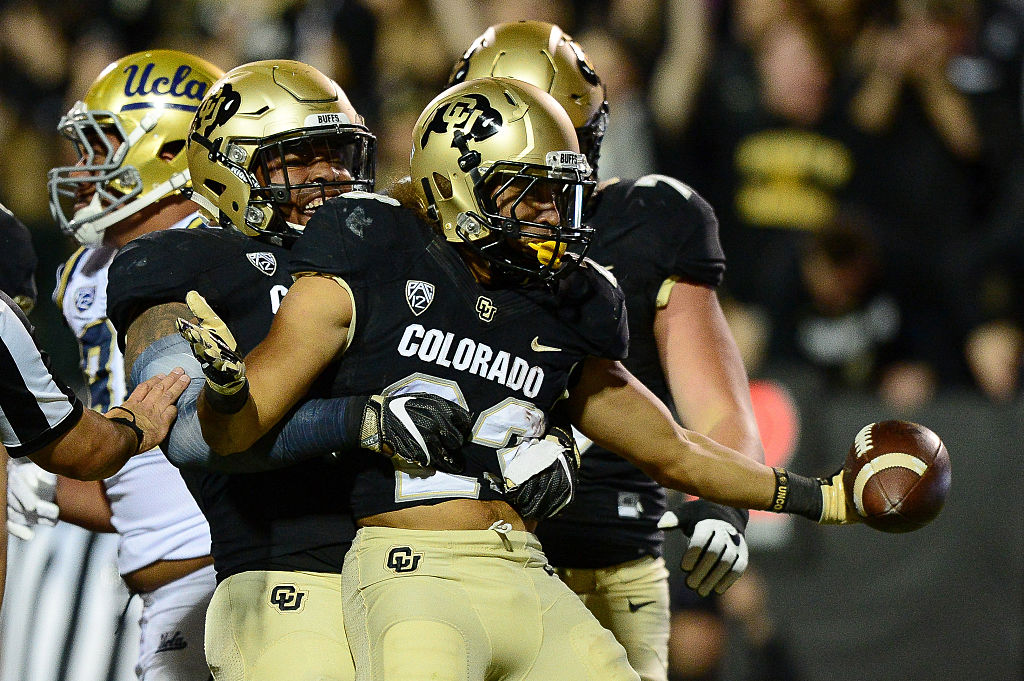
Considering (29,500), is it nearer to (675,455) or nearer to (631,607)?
(631,607)

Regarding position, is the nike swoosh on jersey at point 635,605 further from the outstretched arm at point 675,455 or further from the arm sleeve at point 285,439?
the arm sleeve at point 285,439

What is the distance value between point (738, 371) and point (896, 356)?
2.30m

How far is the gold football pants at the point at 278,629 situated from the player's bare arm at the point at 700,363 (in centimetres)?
107

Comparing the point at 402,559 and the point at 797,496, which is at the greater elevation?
the point at 402,559

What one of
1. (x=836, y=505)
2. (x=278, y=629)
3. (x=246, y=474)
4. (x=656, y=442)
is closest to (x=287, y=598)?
(x=278, y=629)

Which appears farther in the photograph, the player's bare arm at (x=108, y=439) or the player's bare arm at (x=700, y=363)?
the player's bare arm at (x=700, y=363)

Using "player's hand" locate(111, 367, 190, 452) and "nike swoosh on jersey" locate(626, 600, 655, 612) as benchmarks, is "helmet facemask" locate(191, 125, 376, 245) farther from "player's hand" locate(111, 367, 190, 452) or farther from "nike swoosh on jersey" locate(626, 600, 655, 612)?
"nike swoosh on jersey" locate(626, 600, 655, 612)

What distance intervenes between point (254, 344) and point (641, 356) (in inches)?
42.1

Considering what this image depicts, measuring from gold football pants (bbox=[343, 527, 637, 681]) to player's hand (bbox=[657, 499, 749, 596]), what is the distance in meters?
0.59

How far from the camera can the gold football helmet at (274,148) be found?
3.00 metres

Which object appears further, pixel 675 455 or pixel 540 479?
pixel 675 455

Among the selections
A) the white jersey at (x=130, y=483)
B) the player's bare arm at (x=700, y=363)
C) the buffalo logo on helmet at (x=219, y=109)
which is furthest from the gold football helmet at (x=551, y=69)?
the white jersey at (x=130, y=483)

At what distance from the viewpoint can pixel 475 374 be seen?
2479 mm

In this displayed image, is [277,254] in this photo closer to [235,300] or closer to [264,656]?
[235,300]
